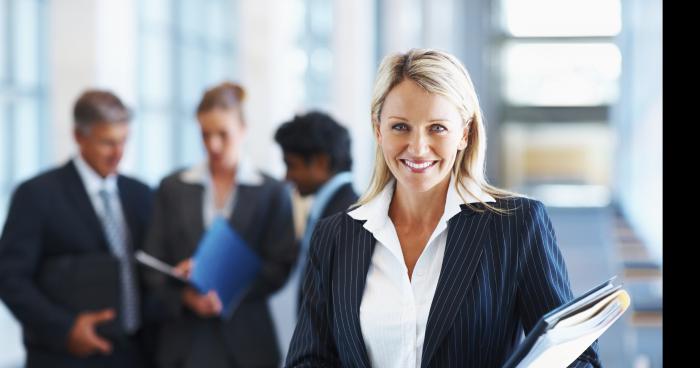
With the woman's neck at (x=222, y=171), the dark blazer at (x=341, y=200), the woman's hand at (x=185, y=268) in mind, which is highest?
the woman's neck at (x=222, y=171)

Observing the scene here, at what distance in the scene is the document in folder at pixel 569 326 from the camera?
4.53ft

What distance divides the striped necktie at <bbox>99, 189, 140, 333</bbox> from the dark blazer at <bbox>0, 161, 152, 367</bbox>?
0.03m

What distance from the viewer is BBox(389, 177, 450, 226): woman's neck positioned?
5.75 feet

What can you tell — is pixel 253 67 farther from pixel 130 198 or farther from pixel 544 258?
pixel 544 258

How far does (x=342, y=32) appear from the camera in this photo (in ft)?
26.7

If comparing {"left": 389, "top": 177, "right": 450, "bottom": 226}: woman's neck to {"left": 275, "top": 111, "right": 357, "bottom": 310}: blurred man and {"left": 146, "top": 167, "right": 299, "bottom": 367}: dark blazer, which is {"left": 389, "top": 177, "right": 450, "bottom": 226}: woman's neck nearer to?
{"left": 275, "top": 111, "right": 357, "bottom": 310}: blurred man

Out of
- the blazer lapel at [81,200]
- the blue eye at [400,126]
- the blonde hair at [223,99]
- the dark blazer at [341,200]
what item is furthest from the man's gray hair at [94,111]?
the blue eye at [400,126]

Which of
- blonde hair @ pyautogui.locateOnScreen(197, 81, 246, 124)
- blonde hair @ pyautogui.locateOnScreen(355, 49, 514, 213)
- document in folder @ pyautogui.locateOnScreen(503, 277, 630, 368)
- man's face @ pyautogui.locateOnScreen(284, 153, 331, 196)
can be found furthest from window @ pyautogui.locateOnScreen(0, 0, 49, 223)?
document in folder @ pyautogui.locateOnScreen(503, 277, 630, 368)

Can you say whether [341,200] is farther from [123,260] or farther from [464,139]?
[464,139]

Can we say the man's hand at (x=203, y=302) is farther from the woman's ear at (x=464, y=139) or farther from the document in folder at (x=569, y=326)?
the document in folder at (x=569, y=326)

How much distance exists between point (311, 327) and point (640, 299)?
3911mm

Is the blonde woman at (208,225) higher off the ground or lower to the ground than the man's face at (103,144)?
lower

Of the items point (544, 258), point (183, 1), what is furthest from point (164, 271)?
point (183, 1)

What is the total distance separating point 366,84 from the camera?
8.61m
